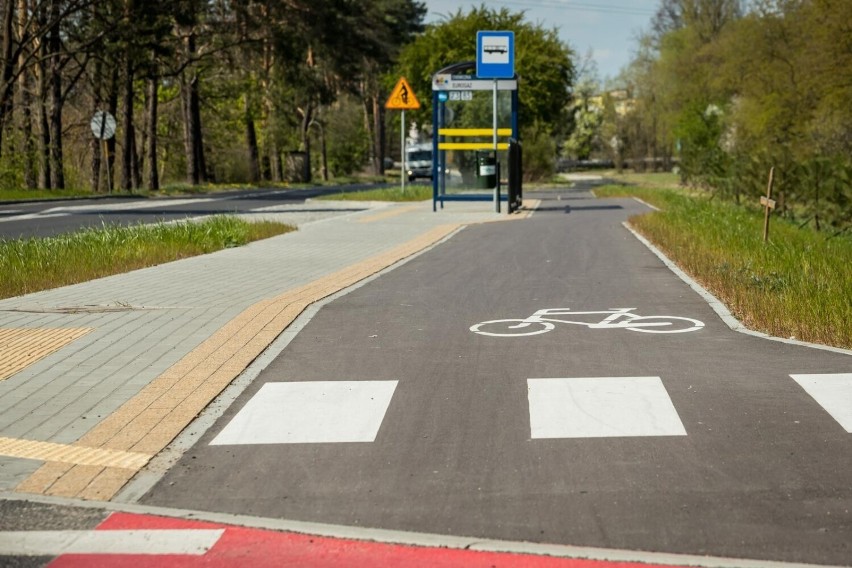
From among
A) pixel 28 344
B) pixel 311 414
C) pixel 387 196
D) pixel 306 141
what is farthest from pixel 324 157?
pixel 311 414

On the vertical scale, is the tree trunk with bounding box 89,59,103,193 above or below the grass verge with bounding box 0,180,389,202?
above

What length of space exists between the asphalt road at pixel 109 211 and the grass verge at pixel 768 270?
10348 millimetres

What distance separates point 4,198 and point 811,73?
2729cm

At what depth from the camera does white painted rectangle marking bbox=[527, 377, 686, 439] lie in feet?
23.7

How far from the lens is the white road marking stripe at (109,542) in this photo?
530 centimetres

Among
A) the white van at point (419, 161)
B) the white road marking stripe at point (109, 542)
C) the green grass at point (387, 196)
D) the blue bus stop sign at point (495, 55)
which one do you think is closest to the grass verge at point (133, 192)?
the green grass at point (387, 196)

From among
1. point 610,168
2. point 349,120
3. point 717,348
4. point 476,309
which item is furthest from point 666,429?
point 610,168

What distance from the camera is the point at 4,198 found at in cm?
4159

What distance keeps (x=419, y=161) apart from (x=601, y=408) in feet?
253

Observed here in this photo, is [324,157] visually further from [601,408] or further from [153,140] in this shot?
[601,408]

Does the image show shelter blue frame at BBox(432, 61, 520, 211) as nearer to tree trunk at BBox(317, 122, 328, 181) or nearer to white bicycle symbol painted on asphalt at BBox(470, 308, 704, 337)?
white bicycle symbol painted on asphalt at BBox(470, 308, 704, 337)

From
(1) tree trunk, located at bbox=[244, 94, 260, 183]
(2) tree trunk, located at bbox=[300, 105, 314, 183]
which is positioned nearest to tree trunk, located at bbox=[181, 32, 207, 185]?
(1) tree trunk, located at bbox=[244, 94, 260, 183]

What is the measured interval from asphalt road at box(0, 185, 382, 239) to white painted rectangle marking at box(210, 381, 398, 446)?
15123 mm

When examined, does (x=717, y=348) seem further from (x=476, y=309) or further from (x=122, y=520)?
(x=122, y=520)
